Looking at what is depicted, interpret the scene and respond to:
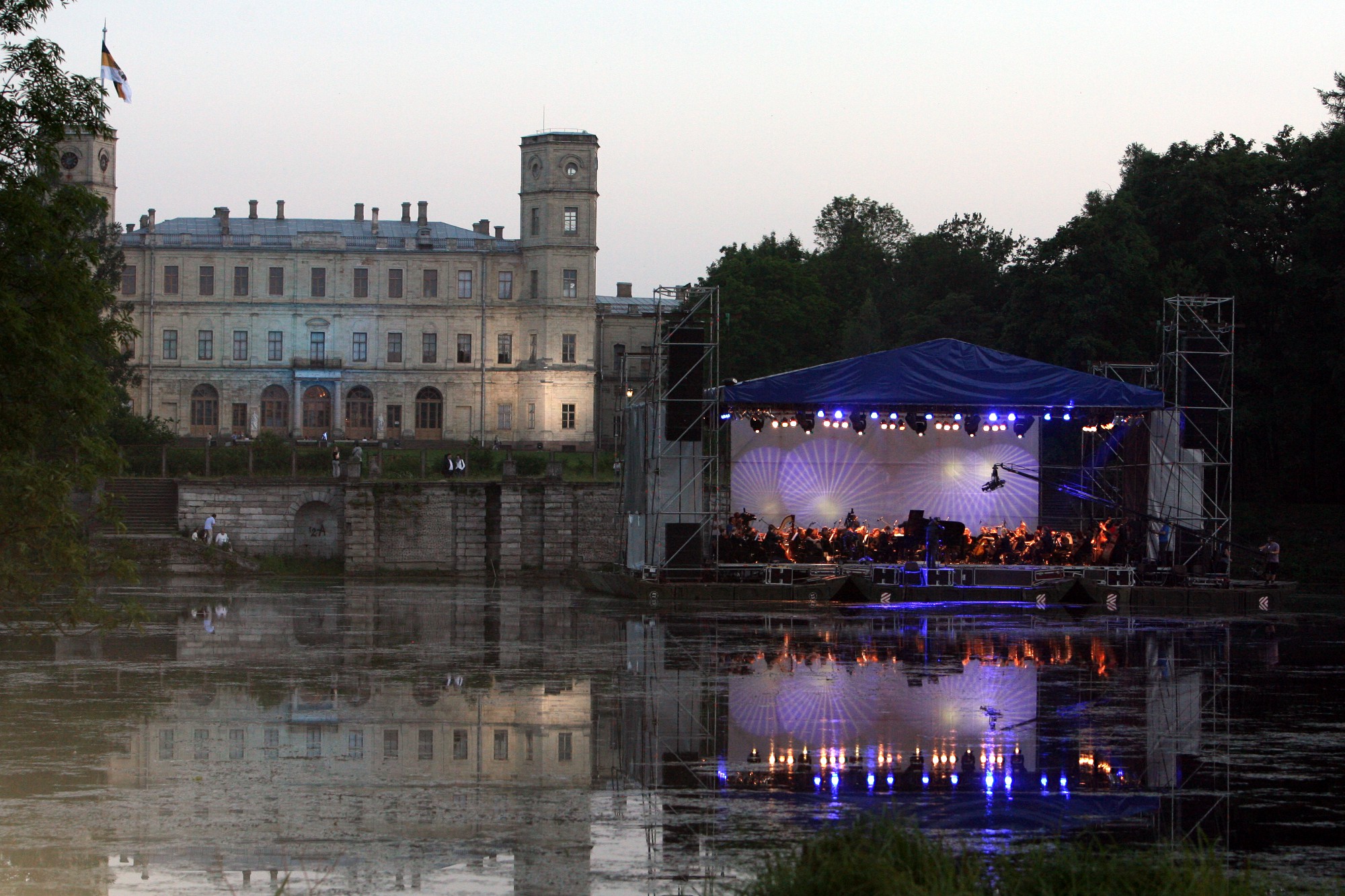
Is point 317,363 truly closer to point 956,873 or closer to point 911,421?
point 911,421

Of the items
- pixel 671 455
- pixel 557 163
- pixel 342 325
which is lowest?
pixel 671 455

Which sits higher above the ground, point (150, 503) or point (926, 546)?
point (150, 503)

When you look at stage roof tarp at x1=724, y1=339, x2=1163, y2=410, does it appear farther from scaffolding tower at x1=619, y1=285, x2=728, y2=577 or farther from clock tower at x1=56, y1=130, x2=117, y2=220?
clock tower at x1=56, y1=130, x2=117, y2=220

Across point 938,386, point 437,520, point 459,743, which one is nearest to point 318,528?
point 437,520

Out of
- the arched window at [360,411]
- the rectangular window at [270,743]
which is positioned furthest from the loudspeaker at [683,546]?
the arched window at [360,411]

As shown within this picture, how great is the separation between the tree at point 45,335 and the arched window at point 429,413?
61851mm

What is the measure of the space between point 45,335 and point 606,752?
15.0 feet

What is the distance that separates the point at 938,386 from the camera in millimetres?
26406

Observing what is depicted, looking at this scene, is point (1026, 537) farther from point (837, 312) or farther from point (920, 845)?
point (837, 312)

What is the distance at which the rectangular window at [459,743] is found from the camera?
10.2 meters

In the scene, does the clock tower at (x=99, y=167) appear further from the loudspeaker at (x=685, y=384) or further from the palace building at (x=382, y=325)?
the loudspeaker at (x=685, y=384)

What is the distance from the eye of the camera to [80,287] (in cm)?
891

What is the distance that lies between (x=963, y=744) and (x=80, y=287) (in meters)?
6.67

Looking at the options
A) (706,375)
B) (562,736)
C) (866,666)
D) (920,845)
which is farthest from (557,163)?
(920,845)
